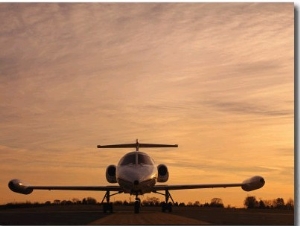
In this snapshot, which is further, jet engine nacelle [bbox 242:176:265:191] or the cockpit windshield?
the cockpit windshield

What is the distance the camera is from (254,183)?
19828mm

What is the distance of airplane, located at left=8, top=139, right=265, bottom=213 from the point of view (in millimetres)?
19984

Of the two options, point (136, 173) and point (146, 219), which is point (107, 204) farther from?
point (146, 219)

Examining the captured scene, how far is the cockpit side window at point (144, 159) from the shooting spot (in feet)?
77.8

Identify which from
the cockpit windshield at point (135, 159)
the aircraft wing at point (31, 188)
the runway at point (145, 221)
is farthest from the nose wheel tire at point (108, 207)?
the runway at point (145, 221)

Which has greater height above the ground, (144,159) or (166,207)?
(144,159)

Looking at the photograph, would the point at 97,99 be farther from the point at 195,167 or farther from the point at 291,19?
the point at 291,19

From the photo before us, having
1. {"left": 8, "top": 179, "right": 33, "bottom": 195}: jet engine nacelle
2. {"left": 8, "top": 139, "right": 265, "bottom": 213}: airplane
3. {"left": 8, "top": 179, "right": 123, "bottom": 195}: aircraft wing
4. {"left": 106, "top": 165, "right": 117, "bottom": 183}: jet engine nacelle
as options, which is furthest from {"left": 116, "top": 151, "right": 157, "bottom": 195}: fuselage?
{"left": 8, "top": 179, "right": 33, "bottom": 195}: jet engine nacelle

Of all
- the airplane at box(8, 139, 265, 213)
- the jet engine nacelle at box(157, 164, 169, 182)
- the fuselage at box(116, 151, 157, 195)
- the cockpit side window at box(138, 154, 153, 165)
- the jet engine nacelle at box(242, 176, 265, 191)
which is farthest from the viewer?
the jet engine nacelle at box(157, 164, 169, 182)

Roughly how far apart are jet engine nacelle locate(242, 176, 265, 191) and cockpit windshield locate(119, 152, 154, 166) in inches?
202

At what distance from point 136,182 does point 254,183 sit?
4.55 m

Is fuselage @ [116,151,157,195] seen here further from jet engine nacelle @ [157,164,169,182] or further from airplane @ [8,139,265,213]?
jet engine nacelle @ [157,164,169,182]

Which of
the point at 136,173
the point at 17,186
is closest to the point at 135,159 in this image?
the point at 136,173

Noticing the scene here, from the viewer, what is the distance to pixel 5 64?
1847 centimetres
